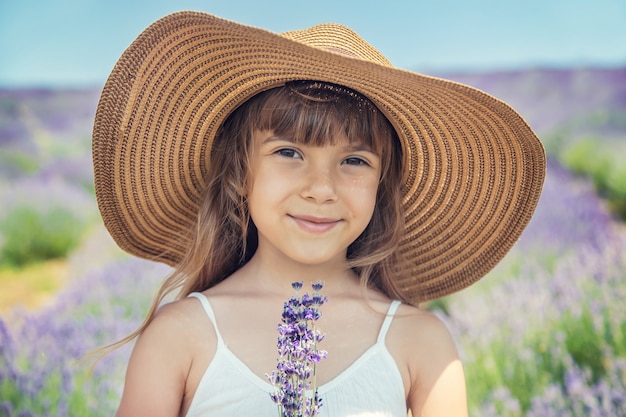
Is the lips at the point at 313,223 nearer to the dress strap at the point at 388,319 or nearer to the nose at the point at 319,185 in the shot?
the nose at the point at 319,185

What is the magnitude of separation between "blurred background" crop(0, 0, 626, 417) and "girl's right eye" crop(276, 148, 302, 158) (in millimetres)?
1423

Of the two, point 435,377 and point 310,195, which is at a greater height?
point 310,195

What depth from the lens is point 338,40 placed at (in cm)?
212

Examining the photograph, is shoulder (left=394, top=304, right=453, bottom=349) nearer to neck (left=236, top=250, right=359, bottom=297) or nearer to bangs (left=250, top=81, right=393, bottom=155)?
neck (left=236, top=250, right=359, bottom=297)

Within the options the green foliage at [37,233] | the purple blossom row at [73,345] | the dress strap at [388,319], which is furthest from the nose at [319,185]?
the green foliage at [37,233]

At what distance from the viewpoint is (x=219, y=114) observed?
7.02ft

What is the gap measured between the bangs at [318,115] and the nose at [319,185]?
7 cm

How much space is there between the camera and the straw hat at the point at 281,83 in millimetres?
1934

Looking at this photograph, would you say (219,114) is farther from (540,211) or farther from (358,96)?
(540,211)

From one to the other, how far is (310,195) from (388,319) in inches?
17.2

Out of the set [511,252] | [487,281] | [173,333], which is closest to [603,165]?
[511,252]

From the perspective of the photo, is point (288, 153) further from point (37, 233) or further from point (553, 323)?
point (37, 233)

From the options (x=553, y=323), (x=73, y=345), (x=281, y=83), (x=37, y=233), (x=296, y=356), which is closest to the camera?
(x=296, y=356)

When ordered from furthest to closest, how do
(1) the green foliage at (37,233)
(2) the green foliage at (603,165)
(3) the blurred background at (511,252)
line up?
1. (2) the green foliage at (603,165)
2. (1) the green foliage at (37,233)
3. (3) the blurred background at (511,252)
